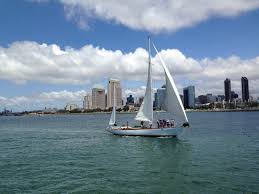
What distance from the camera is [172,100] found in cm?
5509

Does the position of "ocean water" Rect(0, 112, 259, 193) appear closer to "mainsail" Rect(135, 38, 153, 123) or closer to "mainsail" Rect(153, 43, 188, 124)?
"mainsail" Rect(153, 43, 188, 124)

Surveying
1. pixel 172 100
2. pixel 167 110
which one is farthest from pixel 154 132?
pixel 172 100

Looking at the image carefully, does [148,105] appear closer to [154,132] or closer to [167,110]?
[154,132]

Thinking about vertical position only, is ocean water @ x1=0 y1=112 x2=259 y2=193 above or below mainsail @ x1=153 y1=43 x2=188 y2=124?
below

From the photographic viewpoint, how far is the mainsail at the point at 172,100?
177 ft

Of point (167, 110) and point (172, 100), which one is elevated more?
point (172, 100)

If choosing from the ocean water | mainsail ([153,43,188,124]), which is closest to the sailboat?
mainsail ([153,43,188,124])

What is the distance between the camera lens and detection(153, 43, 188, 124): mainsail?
54.1 meters

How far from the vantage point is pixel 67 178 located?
1128 inches

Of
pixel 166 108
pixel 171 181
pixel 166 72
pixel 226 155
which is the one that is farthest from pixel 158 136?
pixel 171 181

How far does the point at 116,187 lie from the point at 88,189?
2.15 metres

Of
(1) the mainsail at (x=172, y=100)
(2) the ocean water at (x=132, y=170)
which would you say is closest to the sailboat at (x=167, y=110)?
(1) the mainsail at (x=172, y=100)

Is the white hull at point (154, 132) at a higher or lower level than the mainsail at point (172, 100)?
lower

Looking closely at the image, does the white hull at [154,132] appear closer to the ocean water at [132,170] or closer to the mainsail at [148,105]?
the mainsail at [148,105]
